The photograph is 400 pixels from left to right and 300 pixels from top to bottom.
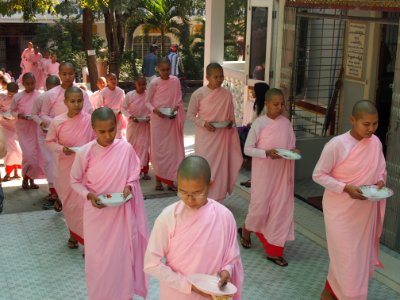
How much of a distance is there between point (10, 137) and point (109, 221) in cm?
576

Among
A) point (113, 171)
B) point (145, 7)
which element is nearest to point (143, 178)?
point (113, 171)

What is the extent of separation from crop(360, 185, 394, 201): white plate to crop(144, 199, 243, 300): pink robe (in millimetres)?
1736

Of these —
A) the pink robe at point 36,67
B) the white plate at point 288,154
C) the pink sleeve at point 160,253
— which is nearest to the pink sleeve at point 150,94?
the white plate at point 288,154

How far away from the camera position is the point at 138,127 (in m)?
10.7

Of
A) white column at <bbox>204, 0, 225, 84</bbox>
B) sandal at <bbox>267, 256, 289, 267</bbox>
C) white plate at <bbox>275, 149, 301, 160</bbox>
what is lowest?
sandal at <bbox>267, 256, 289, 267</bbox>

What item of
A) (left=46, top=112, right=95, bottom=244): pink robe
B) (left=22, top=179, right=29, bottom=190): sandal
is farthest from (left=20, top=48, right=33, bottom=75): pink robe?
(left=46, top=112, right=95, bottom=244): pink robe

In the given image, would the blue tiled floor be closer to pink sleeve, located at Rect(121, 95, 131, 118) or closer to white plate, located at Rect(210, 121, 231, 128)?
white plate, located at Rect(210, 121, 231, 128)

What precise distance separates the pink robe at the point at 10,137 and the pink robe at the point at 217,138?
3638 millimetres

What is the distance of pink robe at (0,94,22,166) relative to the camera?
10.6 meters

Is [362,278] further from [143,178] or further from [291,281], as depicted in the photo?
[143,178]

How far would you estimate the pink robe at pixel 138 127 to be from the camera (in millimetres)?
10422

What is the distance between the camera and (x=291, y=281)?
655cm

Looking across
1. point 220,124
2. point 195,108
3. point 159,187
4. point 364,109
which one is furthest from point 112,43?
point 364,109

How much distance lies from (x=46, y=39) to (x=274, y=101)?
18416 millimetres
